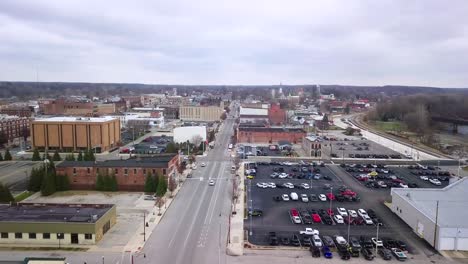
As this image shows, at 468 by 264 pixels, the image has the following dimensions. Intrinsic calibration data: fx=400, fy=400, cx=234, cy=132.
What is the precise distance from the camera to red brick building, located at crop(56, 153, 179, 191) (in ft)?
86.2

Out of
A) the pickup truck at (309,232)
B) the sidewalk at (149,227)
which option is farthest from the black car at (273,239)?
the sidewalk at (149,227)

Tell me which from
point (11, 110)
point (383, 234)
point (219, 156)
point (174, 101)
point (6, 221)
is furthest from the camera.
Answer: point (174, 101)

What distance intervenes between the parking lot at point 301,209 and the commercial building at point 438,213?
4.11ft

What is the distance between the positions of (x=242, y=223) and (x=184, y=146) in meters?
24.0

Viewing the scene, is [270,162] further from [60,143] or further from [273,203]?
[60,143]

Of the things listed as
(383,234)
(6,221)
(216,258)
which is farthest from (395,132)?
(6,221)

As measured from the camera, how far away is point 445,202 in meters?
20.5

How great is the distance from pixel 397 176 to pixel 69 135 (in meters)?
32.1

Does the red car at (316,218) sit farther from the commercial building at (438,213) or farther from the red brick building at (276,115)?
the red brick building at (276,115)

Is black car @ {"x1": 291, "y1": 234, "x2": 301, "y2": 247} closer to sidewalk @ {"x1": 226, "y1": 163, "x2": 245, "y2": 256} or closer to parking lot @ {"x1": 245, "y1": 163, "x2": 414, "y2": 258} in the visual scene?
parking lot @ {"x1": 245, "y1": 163, "x2": 414, "y2": 258}

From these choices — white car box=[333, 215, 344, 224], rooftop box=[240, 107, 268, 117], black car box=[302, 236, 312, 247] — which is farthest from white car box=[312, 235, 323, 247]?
rooftop box=[240, 107, 268, 117]

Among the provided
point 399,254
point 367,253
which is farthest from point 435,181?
point 367,253

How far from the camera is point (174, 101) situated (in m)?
101

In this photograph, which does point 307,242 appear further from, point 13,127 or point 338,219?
point 13,127
